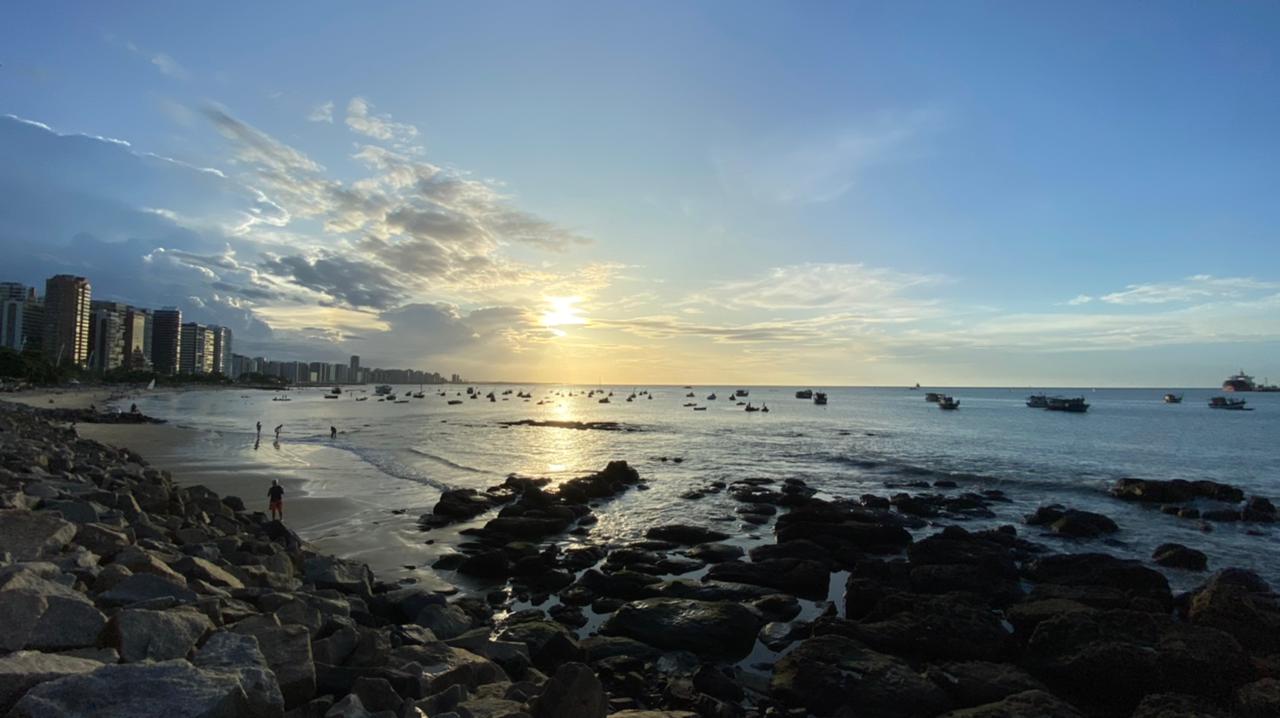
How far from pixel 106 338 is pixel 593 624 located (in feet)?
747

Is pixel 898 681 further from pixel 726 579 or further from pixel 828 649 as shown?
pixel 726 579

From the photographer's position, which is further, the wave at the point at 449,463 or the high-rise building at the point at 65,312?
the high-rise building at the point at 65,312

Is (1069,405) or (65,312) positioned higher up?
(65,312)

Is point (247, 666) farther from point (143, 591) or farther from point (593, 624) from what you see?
point (593, 624)

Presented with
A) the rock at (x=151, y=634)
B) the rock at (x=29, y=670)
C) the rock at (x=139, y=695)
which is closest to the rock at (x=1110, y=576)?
the rock at (x=139, y=695)

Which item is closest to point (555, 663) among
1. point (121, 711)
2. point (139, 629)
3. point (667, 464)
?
point (139, 629)

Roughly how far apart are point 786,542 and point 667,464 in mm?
22541

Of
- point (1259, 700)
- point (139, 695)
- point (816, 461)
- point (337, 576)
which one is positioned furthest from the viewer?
point (816, 461)

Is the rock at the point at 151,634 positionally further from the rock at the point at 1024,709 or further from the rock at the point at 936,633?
the rock at the point at 936,633

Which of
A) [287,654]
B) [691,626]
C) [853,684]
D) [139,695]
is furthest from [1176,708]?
[139,695]

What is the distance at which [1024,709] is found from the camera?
7.96m

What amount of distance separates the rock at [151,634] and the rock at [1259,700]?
38.6ft

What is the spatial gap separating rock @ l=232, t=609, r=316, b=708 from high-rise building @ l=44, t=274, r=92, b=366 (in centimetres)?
20785

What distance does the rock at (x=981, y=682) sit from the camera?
353 inches
